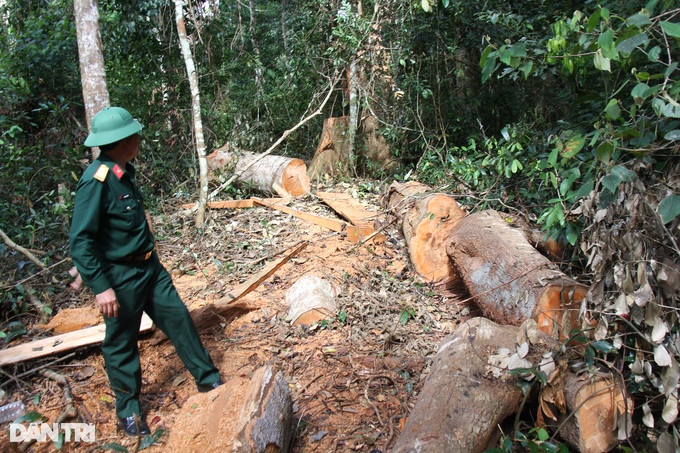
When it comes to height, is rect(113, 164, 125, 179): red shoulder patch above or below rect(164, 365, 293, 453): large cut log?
above

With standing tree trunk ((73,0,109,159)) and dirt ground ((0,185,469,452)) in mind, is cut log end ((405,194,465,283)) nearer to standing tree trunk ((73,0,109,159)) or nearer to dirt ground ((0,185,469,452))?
dirt ground ((0,185,469,452))

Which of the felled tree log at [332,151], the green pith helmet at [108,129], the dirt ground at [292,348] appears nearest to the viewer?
the green pith helmet at [108,129]

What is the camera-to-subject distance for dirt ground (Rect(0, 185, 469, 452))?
301 cm

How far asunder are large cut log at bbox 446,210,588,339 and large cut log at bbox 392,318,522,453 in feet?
1.60

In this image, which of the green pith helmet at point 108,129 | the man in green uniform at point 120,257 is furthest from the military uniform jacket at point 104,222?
the green pith helmet at point 108,129

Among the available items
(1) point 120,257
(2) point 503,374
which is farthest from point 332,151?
(2) point 503,374

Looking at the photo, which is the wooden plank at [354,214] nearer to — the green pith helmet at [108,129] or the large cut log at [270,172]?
the large cut log at [270,172]

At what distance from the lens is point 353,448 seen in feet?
9.23

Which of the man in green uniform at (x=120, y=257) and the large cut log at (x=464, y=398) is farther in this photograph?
the man in green uniform at (x=120, y=257)

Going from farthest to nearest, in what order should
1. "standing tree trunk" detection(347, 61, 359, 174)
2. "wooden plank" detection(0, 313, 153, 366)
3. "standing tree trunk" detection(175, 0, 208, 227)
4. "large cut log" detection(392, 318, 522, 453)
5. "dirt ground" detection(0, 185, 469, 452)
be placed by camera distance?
"standing tree trunk" detection(347, 61, 359, 174), "standing tree trunk" detection(175, 0, 208, 227), "wooden plank" detection(0, 313, 153, 366), "dirt ground" detection(0, 185, 469, 452), "large cut log" detection(392, 318, 522, 453)

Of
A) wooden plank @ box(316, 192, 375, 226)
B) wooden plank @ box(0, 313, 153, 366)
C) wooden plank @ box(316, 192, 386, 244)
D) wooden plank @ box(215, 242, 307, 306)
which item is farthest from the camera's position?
wooden plank @ box(316, 192, 375, 226)

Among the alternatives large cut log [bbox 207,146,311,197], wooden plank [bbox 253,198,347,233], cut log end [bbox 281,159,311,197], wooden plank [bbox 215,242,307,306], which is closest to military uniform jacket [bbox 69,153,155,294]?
wooden plank [bbox 215,242,307,306]

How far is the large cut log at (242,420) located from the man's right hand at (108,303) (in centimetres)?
76

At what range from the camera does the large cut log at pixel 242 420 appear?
7.97 ft
